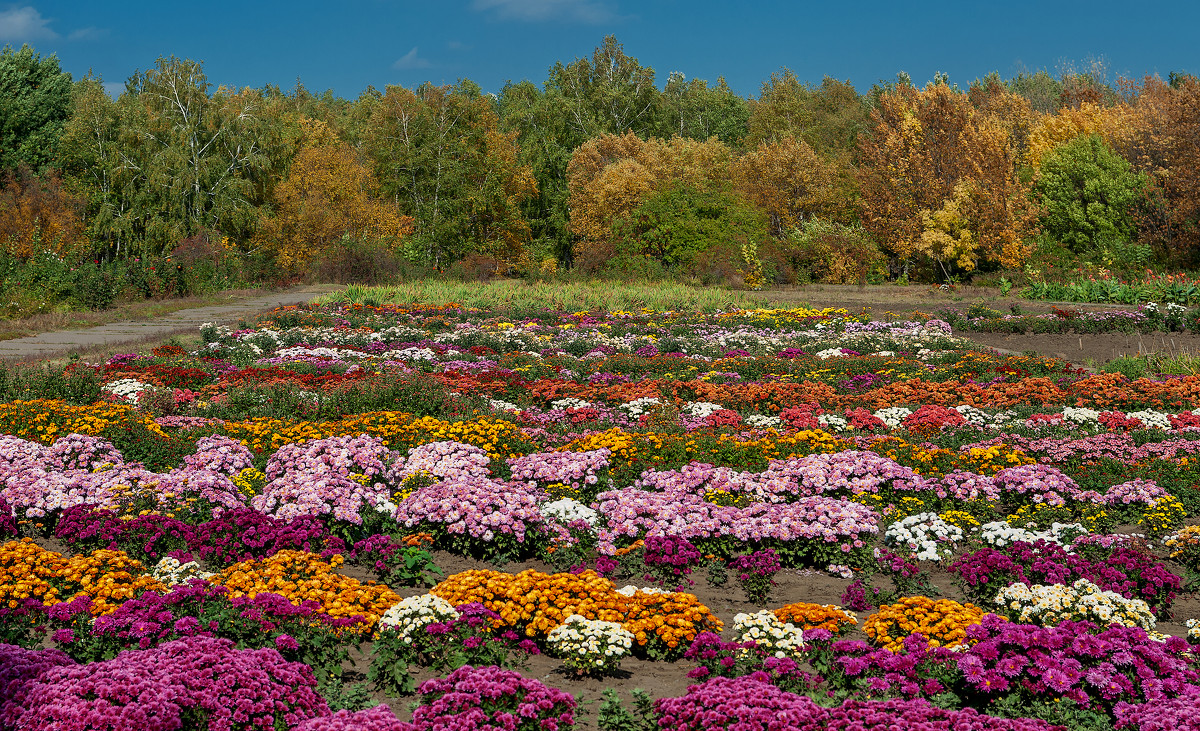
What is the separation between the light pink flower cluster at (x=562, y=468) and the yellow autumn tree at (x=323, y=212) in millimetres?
37670

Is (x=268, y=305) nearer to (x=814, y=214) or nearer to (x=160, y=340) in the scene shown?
(x=160, y=340)

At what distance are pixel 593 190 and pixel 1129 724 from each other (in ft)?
154

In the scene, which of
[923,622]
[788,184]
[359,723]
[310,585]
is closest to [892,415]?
[923,622]

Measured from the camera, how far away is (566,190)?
193 feet

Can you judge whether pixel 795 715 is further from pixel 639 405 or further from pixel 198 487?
pixel 639 405

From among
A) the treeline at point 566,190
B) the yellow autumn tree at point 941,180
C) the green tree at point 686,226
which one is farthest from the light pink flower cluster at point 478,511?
the green tree at point 686,226

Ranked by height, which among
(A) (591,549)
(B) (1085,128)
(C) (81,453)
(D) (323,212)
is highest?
(B) (1085,128)

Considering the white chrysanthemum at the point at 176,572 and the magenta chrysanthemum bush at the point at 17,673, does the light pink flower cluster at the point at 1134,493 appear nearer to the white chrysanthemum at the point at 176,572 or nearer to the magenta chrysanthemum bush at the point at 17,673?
the white chrysanthemum at the point at 176,572

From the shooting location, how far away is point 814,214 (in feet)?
150

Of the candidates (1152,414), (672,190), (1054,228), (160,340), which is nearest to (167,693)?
(1152,414)

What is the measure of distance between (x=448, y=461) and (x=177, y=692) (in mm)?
4776

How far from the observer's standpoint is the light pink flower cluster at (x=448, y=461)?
29.2 ft

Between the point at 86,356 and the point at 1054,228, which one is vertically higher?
the point at 1054,228

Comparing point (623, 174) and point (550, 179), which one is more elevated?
Answer: point (550, 179)
